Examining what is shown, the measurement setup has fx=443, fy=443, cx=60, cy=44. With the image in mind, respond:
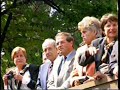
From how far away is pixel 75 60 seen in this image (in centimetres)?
571

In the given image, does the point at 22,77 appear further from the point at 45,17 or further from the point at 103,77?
the point at 45,17

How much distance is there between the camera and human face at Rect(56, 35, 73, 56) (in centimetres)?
601

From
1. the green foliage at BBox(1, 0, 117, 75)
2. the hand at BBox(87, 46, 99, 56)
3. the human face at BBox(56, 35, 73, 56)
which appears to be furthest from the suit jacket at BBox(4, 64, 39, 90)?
the green foliage at BBox(1, 0, 117, 75)

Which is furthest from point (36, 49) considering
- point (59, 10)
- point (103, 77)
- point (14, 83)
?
point (103, 77)

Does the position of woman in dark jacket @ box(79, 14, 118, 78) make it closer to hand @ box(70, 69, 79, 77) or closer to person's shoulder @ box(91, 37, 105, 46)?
person's shoulder @ box(91, 37, 105, 46)

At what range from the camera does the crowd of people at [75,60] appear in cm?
502

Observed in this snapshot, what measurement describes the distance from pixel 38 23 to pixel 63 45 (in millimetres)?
8985

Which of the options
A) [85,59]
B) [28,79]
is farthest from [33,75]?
[85,59]

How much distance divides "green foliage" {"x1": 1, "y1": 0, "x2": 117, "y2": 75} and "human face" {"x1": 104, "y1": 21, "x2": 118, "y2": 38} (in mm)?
9034

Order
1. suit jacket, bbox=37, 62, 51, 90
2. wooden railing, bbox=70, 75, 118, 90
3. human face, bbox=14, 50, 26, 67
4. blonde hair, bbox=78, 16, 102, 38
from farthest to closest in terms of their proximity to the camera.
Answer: human face, bbox=14, 50, 26, 67 → suit jacket, bbox=37, 62, 51, 90 → blonde hair, bbox=78, 16, 102, 38 → wooden railing, bbox=70, 75, 118, 90

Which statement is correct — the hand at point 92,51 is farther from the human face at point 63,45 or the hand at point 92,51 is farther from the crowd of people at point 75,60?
the human face at point 63,45

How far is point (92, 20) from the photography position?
559 centimetres

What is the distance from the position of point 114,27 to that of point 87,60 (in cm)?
50

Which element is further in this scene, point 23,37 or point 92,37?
point 23,37
